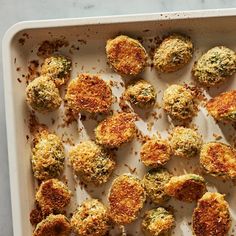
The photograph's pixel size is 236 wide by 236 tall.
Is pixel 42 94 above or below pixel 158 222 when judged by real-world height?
above

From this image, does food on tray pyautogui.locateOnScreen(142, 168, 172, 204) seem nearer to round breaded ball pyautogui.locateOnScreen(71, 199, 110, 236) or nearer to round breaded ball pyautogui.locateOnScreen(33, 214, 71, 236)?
round breaded ball pyautogui.locateOnScreen(71, 199, 110, 236)

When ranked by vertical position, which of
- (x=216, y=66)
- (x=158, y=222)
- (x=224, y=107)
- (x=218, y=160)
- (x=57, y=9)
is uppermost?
(x=57, y=9)

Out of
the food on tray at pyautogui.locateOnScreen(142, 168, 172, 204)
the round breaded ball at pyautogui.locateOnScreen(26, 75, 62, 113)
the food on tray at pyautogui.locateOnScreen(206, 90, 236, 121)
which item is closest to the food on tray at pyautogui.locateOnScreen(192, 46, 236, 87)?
the food on tray at pyautogui.locateOnScreen(206, 90, 236, 121)

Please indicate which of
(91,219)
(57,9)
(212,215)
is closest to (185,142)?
(212,215)

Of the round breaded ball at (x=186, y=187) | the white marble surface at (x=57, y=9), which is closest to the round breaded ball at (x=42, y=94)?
the white marble surface at (x=57, y=9)

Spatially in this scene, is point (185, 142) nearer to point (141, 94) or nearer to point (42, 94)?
point (141, 94)

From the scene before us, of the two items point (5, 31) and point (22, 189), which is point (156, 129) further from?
point (5, 31)

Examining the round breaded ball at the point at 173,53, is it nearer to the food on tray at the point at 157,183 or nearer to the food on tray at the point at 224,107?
the food on tray at the point at 224,107
